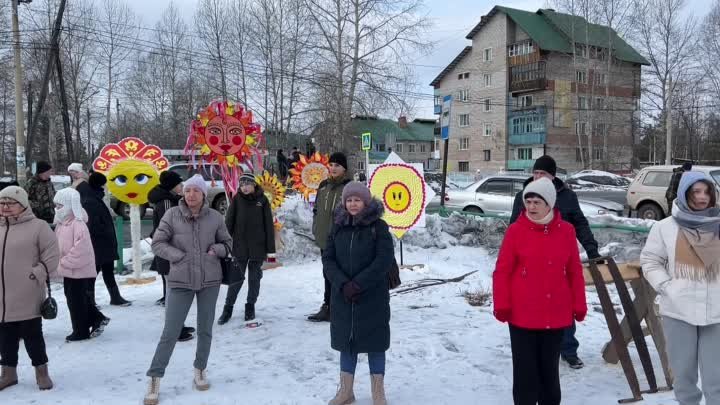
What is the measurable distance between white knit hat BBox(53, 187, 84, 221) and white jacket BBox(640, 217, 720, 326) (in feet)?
16.5

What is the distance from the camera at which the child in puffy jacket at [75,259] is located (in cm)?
528

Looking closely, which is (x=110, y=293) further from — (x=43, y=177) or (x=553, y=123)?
(x=553, y=123)

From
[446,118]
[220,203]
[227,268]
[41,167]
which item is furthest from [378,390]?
[220,203]

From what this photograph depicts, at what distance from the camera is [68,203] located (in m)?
5.36

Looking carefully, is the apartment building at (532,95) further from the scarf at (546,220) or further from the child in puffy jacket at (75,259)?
the scarf at (546,220)

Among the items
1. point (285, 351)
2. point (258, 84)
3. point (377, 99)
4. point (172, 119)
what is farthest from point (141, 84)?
point (285, 351)

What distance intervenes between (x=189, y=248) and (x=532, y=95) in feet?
168

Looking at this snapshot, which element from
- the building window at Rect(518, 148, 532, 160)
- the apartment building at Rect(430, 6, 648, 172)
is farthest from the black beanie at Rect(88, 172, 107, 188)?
the building window at Rect(518, 148, 532, 160)

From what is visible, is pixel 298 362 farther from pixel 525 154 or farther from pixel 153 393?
pixel 525 154

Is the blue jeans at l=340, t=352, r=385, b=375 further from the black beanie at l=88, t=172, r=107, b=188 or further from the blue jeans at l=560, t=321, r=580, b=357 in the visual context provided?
the black beanie at l=88, t=172, r=107, b=188

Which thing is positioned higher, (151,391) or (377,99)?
(377,99)

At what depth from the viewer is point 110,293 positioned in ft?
22.2

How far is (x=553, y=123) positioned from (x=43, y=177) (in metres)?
48.0

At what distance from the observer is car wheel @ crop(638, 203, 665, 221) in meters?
14.3
